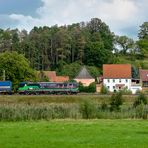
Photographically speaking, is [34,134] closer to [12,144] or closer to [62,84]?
[12,144]

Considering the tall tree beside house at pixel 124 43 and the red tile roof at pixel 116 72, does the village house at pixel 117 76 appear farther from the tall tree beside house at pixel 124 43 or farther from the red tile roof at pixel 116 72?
the tall tree beside house at pixel 124 43

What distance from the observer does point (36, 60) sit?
169250 mm

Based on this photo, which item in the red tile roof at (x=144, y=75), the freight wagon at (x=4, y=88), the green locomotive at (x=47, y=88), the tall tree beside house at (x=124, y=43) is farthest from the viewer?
the tall tree beside house at (x=124, y=43)

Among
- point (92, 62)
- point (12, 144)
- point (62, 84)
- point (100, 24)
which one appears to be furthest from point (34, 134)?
point (100, 24)

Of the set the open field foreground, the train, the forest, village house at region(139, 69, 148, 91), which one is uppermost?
the forest

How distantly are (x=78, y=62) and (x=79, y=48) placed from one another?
520cm

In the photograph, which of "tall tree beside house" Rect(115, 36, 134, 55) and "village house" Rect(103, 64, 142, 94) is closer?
"village house" Rect(103, 64, 142, 94)

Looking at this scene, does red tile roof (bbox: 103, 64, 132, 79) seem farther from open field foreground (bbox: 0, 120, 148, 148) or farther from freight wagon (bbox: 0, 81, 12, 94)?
open field foreground (bbox: 0, 120, 148, 148)

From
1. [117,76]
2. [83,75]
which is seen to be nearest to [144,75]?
[117,76]

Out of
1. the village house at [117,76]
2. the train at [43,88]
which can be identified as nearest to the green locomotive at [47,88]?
the train at [43,88]

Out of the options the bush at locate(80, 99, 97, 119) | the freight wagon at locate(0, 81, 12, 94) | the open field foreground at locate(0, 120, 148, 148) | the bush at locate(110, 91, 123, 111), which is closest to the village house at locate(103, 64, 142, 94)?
the freight wagon at locate(0, 81, 12, 94)

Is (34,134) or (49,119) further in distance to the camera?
(49,119)

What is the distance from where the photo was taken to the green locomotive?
94125 mm

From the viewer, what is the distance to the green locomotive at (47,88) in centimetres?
9412
